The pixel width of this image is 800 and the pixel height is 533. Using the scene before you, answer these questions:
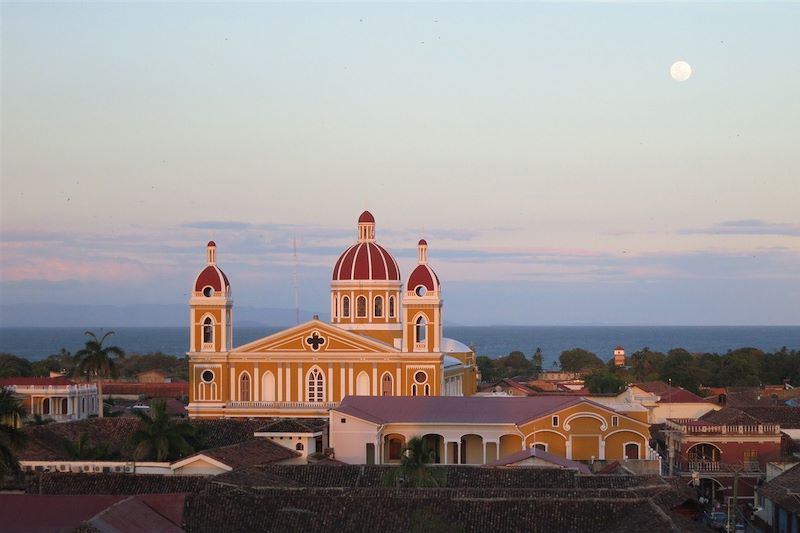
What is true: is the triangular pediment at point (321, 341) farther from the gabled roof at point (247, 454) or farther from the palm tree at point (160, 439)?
the palm tree at point (160, 439)

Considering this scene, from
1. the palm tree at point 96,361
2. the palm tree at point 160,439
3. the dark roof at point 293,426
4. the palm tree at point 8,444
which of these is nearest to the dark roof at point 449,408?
the dark roof at point 293,426

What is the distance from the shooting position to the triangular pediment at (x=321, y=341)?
68750 mm

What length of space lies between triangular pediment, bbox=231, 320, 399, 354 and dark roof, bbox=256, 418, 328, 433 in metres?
5.43

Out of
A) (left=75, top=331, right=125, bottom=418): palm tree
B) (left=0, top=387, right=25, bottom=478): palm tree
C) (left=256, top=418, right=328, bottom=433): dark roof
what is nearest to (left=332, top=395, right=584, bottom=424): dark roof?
(left=256, top=418, right=328, bottom=433): dark roof

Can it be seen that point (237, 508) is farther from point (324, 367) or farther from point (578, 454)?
point (324, 367)

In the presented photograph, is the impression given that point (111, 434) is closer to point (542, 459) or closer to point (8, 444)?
point (8, 444)

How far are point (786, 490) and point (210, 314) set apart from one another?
33.4 metres

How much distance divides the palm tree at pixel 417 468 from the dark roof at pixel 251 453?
6.18 metres

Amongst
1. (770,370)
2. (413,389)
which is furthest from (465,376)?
(770,370)

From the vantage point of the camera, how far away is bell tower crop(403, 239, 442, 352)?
68875 millimetres

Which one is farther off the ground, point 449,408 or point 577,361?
point 449,408

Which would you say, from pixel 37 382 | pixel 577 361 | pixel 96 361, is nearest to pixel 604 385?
pixel 37 382

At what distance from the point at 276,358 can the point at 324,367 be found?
2.16 metres

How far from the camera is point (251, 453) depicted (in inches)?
2128
